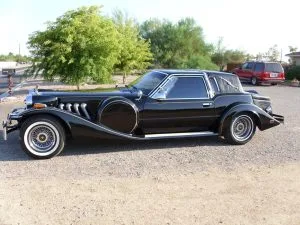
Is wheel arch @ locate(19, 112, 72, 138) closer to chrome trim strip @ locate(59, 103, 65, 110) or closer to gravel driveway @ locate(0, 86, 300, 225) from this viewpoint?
chrome trim strip @ locate(59, 103, 65, 110)

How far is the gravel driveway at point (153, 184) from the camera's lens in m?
3.96

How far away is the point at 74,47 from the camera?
14.3 meters

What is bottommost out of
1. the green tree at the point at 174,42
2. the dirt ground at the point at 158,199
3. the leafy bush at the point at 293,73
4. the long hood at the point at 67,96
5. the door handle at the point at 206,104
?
the dirt ground at the point at 158,199

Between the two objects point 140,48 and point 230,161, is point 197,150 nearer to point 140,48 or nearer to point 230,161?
point 230,161

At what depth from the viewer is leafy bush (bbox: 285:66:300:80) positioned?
28.2 m

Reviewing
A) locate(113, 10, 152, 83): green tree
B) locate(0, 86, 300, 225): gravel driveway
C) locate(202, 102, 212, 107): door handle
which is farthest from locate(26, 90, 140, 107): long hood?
locate(113, 10, 152, 83): green tree

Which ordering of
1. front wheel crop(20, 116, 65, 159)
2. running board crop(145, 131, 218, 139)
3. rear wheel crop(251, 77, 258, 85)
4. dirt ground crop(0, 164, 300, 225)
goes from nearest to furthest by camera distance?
dirt ground crop(0, 164, 300, 225), front wheel crop(20, 116, 65, 159), running board crop(145, 131, 218, 139), rear wheel crop(251, 77, 258, 85)

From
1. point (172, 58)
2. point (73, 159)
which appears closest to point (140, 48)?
point (172, 58)

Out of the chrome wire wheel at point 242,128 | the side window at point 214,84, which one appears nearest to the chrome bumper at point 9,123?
the side window at point 214,84

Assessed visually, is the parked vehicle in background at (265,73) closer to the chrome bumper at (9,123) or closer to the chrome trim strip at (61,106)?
the chrome trim strip at (61,106)

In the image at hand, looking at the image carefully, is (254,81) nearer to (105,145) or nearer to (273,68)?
(273,68)

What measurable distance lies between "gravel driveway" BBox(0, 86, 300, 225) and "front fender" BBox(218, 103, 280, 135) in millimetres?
393

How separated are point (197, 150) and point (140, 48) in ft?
54.4

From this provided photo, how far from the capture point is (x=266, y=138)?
25.6 ft
